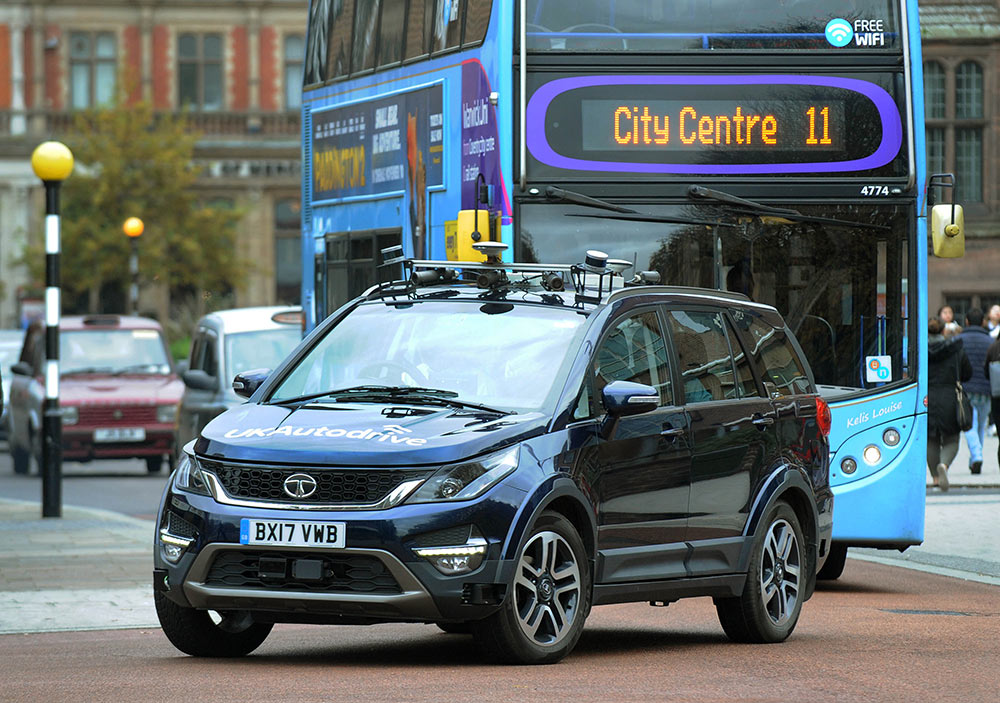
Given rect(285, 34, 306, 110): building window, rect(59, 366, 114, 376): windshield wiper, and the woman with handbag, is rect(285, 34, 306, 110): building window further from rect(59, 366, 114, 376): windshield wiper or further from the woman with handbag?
the woman with handbag

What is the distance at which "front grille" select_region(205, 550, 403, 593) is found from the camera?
812 centimetres

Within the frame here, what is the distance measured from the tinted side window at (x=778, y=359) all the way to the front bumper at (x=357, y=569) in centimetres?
262

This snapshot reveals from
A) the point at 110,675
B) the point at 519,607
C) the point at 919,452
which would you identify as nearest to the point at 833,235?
the point at 919,452

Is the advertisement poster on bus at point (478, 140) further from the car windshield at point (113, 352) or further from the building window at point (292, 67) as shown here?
the building window at point (292, 67)

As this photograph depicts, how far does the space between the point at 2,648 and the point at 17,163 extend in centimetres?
5362

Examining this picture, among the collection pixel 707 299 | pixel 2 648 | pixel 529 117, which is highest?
pixel 529 117

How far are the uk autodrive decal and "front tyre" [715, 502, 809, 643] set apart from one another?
7.69 ft

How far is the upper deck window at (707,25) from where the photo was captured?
13117 millimetres

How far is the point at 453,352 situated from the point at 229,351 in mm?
14064

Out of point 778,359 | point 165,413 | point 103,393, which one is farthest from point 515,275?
point 103,393

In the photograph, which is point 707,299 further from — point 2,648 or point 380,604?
point 2,648

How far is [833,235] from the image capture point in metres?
13.2

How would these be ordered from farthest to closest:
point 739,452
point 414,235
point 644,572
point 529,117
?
point 414,235
point 529,117
point 739,452
point 644,572

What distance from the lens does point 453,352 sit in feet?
29.8
